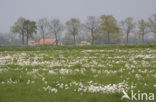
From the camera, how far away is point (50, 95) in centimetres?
585

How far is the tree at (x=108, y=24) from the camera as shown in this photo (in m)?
94.3

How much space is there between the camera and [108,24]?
95500 millimetres

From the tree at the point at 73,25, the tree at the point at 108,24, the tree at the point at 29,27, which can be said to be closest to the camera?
the tree at the point at 29,27

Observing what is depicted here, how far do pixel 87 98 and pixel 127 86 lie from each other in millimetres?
2208

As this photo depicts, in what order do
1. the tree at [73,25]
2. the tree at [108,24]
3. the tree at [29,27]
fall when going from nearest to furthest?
the tree at [29,27]
the tree at [108,24]
the tree at [73,25]

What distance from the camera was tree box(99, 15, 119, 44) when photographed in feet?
309

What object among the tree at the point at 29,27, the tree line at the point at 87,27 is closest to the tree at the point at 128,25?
the tree line at the point at 87,27

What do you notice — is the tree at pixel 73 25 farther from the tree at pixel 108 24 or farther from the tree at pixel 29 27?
the tree at pixel 29 27

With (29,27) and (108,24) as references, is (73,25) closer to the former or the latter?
(108,24)

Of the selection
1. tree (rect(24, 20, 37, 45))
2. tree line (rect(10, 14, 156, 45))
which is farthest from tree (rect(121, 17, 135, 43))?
tree (rect(24, 20, 37, 45))

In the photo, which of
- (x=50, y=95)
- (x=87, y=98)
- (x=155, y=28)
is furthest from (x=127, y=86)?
(x=155, y=28)

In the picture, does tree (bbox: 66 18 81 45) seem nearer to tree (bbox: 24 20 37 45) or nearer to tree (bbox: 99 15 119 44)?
tree (bbox: 99 15 119 44)

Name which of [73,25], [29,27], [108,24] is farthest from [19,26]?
[108,24]

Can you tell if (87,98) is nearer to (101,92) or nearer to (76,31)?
(101,92)
